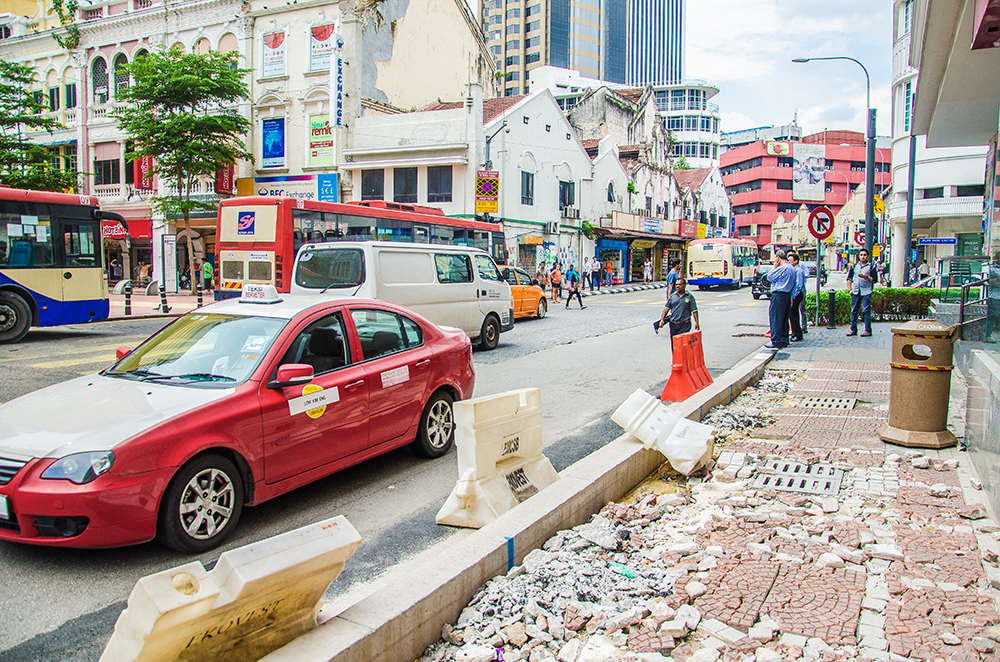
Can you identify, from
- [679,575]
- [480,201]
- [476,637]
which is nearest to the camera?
[476,637]

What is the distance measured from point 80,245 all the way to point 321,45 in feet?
66.6

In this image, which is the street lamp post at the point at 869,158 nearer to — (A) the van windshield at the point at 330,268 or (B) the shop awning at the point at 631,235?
(A) the van windshield at the point at 330,268

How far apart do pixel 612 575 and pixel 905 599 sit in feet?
4.50

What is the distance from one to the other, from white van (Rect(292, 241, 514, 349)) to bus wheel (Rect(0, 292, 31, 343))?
6.36m

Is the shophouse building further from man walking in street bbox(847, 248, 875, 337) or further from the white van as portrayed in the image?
the white van

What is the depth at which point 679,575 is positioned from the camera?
11.7 ft

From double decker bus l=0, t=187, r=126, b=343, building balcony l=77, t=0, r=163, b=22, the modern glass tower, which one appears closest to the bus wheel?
double decker bus l=0, t=187, r=126, b=343

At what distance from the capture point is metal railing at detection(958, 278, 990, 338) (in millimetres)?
7796

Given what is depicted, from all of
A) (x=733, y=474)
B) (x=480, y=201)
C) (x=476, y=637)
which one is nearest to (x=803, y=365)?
(x=733, y=474)

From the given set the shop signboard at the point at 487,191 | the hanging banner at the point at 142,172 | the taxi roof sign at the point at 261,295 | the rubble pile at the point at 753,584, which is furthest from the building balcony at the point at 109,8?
the rubble pile at the point at 753,584

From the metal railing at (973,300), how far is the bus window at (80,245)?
1557 centimetres

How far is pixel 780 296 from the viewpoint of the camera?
41.8 ft

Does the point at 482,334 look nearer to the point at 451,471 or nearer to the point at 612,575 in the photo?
the point at 451,471

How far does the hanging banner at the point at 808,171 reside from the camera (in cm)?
9062
